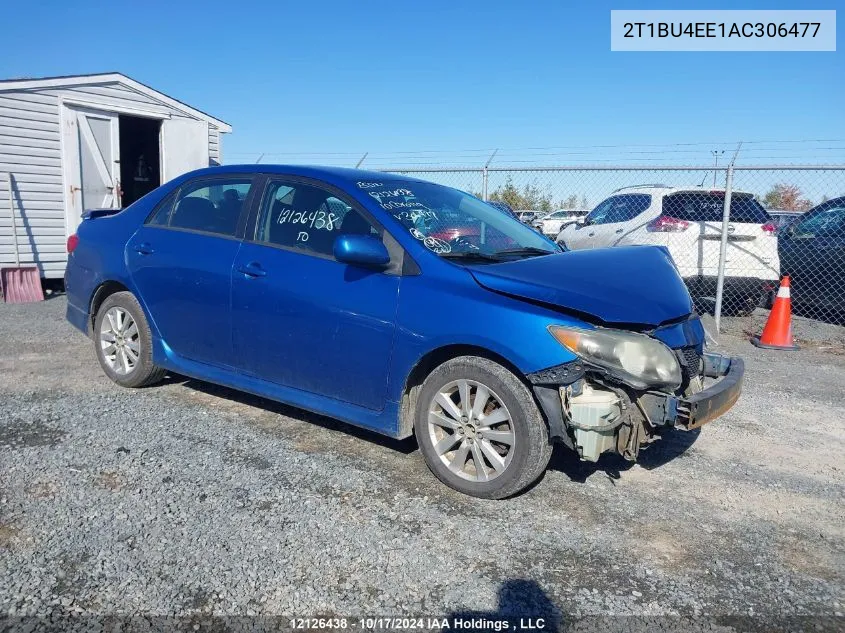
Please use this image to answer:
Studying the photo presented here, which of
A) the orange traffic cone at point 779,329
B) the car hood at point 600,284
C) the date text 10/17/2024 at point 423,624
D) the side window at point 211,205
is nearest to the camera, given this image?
the date text 10/17/2024 at point 423,624

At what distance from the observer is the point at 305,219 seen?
4043 mm

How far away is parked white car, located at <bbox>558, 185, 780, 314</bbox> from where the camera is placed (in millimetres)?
8266

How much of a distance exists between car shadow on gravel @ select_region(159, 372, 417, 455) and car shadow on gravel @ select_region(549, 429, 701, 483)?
887mm

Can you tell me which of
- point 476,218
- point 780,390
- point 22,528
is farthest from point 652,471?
point 22,528

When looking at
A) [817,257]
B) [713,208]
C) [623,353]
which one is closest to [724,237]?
[713,208]

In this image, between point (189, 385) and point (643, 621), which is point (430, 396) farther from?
point (189, 385)

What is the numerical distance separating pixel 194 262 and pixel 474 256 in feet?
6.16

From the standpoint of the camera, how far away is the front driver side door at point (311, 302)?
362cm

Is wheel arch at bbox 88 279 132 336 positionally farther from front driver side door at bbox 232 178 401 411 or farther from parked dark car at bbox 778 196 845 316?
parked dark car at bbox 778 196 845 316

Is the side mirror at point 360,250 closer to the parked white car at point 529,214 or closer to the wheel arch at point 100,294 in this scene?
the wheel arch at point 100,294

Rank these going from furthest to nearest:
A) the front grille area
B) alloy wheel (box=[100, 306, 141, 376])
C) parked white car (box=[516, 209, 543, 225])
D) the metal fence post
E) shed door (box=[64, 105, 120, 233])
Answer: parked white car (box=[516, 209, 543, 225]) → shed door (box=[64, 105, 120, 233]) → the metal fence post → alloy wheel (box=[100, 306, 141, 376]) → the front grille area

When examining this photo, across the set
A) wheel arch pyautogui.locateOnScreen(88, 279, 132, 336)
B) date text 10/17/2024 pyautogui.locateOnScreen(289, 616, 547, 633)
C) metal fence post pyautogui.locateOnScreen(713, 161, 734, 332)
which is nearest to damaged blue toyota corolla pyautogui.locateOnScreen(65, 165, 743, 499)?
wheel arch pyautogui.locateOnScreen(88, 279, 132, 336)

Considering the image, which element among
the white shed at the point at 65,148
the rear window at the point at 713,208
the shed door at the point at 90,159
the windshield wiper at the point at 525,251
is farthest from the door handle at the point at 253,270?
the shed door at the point at 90,159

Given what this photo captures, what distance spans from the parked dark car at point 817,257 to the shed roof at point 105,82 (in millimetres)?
8924
